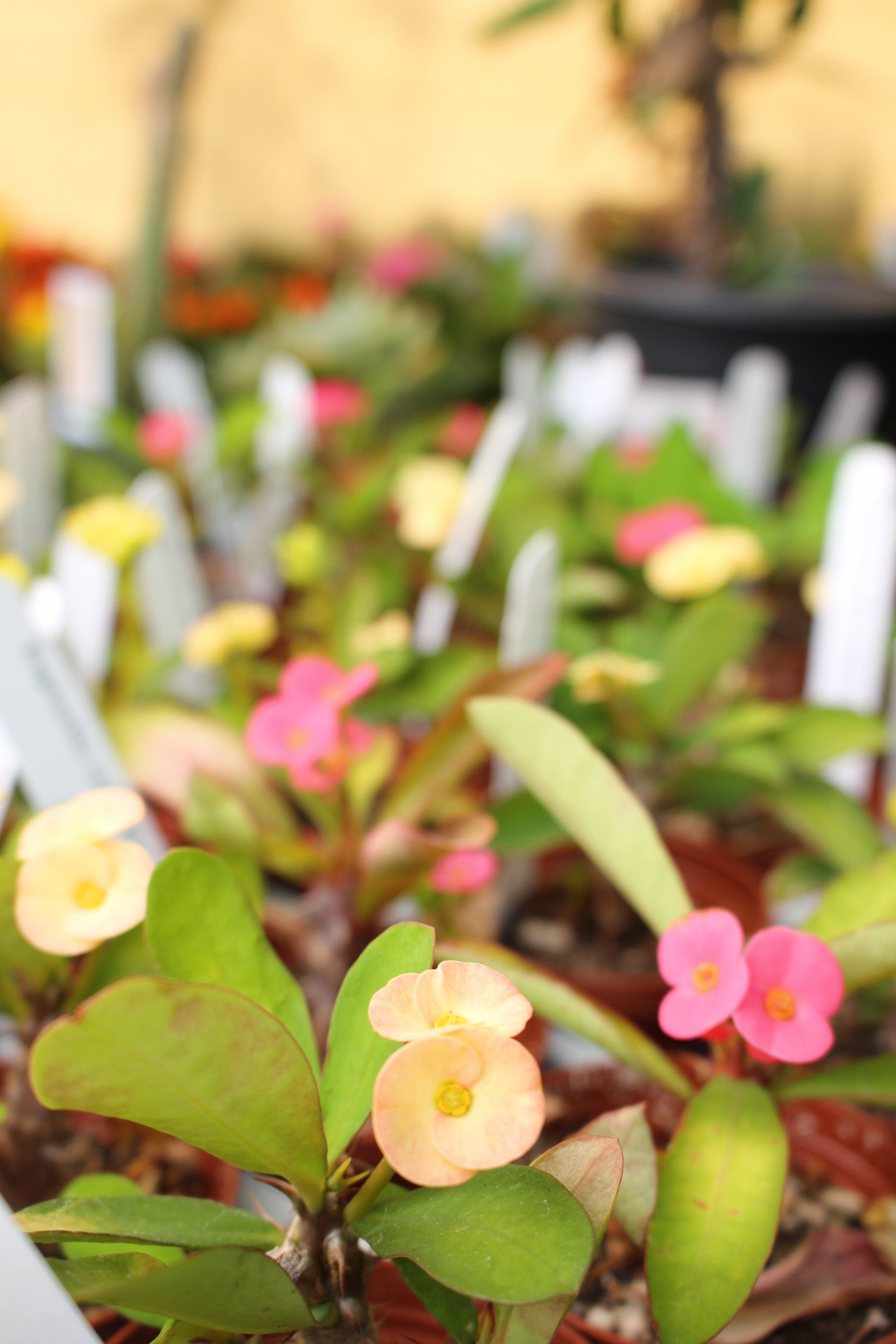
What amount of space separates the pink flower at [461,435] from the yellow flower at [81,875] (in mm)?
1084

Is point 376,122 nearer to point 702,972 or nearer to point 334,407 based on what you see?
point 334,407

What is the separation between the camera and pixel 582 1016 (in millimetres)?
488

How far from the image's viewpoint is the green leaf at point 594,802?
511 millimetres

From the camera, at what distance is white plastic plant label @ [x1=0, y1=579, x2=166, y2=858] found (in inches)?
21.7

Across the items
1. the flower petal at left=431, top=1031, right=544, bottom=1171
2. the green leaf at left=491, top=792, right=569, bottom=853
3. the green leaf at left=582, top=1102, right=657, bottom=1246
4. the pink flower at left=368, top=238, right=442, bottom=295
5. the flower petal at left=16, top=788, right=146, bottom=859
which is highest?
the flower petal at left=16, top=788, right=146, bottom=859

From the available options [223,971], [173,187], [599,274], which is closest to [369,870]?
[223,971]

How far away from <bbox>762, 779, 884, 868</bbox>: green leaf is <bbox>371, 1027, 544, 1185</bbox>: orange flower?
0.46m

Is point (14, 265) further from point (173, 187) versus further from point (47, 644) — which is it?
point (47, 644)

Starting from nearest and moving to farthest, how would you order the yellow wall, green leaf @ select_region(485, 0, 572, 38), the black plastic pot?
1. green leaf @ select_region(485, 0, 572, 38)
2. the black plastic pot
3. the yellow wall

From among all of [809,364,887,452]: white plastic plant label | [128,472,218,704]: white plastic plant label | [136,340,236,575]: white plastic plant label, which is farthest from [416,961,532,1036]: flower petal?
[809,364,887,452]: white plastic plant label

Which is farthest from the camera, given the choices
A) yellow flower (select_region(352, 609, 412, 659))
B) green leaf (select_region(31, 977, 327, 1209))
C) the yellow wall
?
the yellow wall

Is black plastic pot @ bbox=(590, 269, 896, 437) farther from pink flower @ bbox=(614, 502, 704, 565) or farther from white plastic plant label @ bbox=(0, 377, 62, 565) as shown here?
white plastic plant label @ bbox=(0, 377, 62, 565)

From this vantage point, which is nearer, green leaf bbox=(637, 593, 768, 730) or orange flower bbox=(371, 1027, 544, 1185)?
orange flower bbox=(371, 1027, 544, 1185)

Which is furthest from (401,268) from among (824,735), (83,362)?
(824,735)
